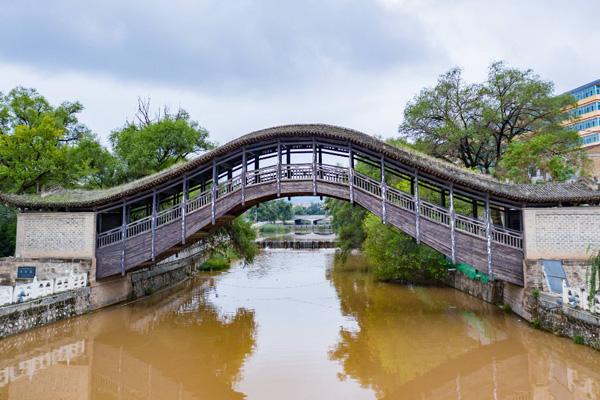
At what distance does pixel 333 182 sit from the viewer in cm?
1353

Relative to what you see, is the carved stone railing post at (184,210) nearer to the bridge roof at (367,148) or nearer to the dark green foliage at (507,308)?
the bridge roof at (367,148)

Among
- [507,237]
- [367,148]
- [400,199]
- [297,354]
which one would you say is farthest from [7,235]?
[507,237]

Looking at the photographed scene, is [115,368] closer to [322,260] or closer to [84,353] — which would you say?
[84,353]

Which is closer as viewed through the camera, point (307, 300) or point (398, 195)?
point (398, 195)

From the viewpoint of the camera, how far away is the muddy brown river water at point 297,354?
24.6 ft

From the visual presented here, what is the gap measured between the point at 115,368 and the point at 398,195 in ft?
29.1

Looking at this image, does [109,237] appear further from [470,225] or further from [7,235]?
[470,225]

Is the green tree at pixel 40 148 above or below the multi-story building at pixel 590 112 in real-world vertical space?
below

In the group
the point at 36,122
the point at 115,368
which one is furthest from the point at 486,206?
the point at 36,122

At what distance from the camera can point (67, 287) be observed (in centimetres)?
1248

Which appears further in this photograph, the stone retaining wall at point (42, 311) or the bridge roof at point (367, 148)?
the bridge roof at point (367, 148)

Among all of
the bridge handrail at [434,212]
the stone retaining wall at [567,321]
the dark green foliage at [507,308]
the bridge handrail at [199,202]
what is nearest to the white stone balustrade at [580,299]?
the stone retaining wall at [567,321]

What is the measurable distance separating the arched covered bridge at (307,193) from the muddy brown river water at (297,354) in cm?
214

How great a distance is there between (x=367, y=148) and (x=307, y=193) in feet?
7.80
